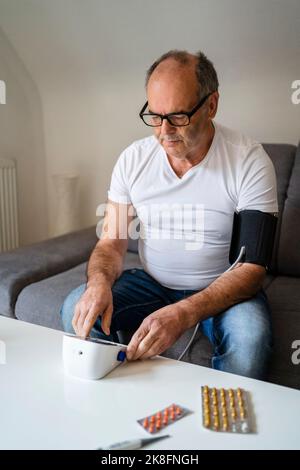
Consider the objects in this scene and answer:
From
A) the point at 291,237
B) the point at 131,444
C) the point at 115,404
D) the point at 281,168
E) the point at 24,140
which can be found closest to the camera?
the point at 131,444

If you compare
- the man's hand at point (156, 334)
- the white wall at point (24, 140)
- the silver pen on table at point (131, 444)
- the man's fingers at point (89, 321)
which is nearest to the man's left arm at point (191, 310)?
the man's hand at point (156, 334)

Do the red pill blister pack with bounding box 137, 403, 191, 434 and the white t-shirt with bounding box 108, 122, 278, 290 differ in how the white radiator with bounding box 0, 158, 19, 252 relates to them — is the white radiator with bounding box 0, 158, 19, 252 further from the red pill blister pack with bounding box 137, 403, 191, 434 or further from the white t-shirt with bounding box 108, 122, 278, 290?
the red pill blister pack with bounding box 137, 403, 191, 434

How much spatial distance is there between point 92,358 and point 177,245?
543 millimetres

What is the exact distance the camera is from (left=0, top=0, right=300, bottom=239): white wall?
1.86 m

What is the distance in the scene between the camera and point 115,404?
747mm

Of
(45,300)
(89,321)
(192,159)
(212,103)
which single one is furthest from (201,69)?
(45,300)

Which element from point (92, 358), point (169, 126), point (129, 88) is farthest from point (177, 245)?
point (129, 88)

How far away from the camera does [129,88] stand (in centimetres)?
225

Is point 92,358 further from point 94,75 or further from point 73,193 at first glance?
point 94,75

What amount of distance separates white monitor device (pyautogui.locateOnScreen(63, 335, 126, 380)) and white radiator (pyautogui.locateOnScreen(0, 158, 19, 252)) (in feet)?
5.48

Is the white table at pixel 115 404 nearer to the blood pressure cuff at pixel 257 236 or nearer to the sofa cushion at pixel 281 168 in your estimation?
the blood pressure cuff at pixel 257 236

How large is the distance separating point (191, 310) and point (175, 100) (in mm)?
508

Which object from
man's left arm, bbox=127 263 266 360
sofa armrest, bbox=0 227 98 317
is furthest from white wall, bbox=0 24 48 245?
man's left arm, bbox=127 263 266 360

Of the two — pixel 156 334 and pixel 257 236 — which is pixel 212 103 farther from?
pixel 156 334
